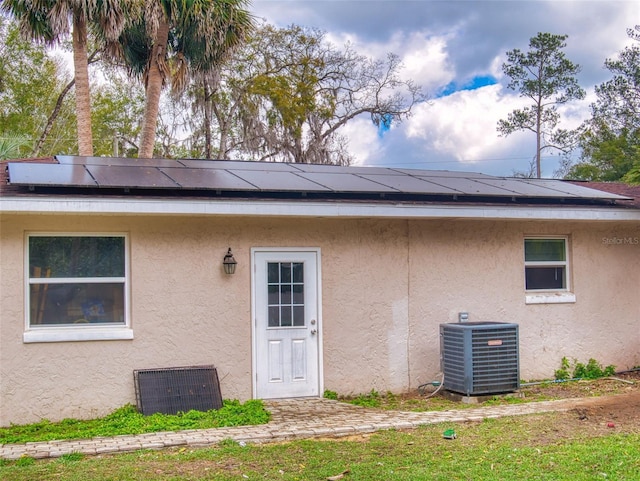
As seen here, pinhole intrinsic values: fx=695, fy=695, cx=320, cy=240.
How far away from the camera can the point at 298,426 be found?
8023 mm

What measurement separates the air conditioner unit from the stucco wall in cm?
68

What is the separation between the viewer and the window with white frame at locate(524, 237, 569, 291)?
11367 millimetres

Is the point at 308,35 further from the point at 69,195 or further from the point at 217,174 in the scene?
the point at 69,195

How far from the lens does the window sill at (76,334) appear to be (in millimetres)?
8453

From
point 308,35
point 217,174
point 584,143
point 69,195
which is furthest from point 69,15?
point 584,143

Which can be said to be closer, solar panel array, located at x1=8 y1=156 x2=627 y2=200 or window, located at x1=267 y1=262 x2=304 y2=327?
solar panel array, located at x1=8 y1=156 x2=627 y2=200

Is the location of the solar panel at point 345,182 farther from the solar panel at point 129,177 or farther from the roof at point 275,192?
the solar panel at point 129,177

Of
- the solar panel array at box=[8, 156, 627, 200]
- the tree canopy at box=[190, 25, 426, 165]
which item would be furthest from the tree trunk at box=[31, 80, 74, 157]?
the solar panel array at box=[8, 156, 627, 200]

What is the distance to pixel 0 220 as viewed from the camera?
8375 millimetres

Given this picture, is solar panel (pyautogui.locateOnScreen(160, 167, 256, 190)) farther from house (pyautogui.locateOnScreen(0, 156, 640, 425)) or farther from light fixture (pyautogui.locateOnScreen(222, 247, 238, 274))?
light fixture (pyautogui.locateOnScreen(222, 247, 238, 274))

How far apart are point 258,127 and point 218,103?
81.9 inches

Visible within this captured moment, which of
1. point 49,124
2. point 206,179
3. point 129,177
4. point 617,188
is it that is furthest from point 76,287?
point 49,124

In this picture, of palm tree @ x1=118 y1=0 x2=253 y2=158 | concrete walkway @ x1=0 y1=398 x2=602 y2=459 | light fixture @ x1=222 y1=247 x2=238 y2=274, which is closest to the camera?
concrete walkway @ x1=0 y1=398 x2=602 y2=459

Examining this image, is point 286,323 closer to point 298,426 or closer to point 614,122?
point 298,426
